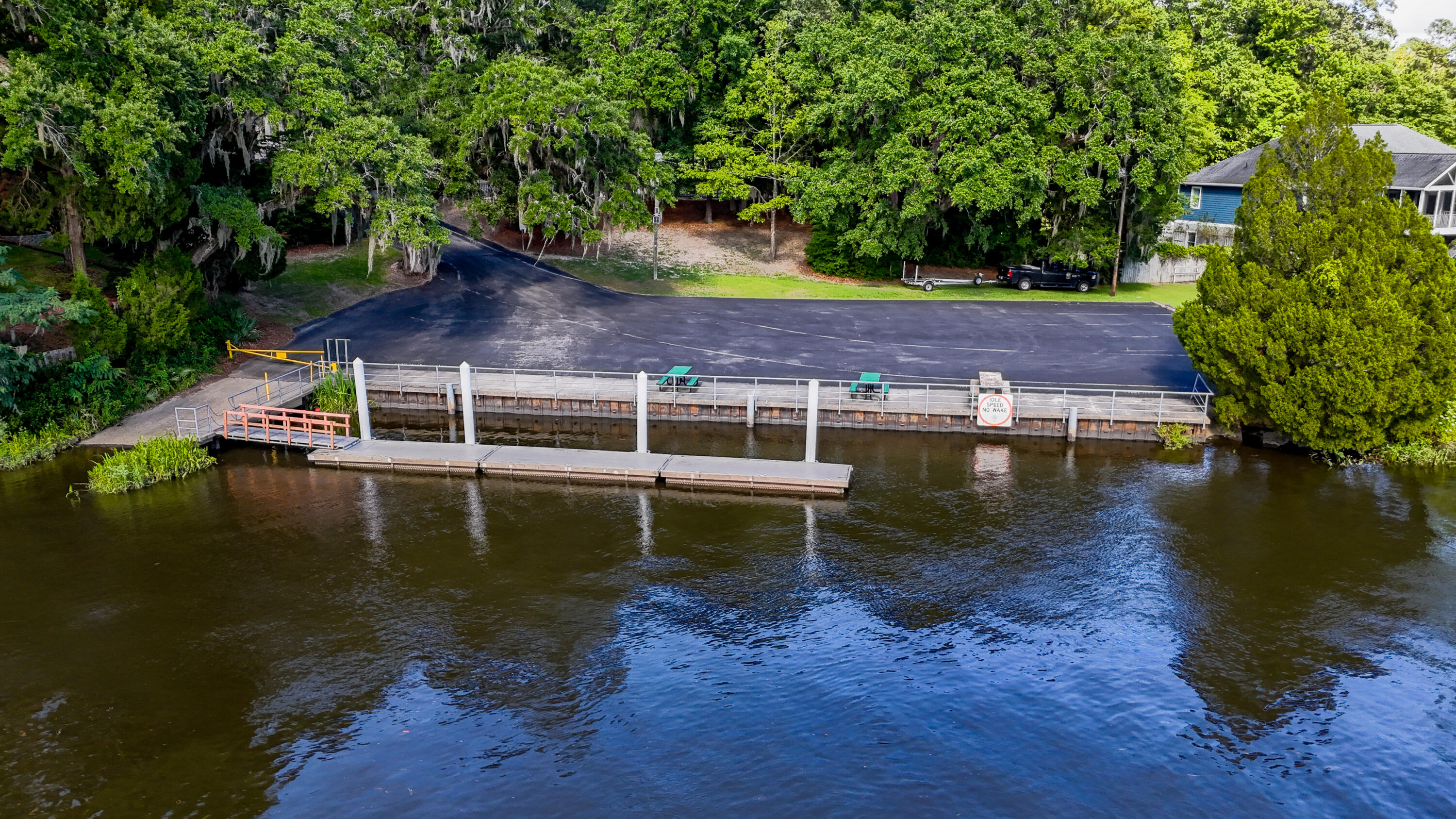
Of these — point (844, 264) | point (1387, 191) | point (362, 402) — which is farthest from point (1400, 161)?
point (362, 402)

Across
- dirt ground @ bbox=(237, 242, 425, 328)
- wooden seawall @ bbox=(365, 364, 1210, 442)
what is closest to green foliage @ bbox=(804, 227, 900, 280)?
wooden seawall @ bbox=(365, 364, 1210, 442)

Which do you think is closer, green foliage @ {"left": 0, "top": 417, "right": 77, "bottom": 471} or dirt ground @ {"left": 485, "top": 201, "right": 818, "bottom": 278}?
green foliage @ {"left": 0, "top": 417, "right": 77, "bottom": 471}

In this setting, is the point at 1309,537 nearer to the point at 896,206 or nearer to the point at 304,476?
the point at 304,476

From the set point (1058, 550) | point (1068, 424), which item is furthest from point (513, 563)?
point (1068, 424)

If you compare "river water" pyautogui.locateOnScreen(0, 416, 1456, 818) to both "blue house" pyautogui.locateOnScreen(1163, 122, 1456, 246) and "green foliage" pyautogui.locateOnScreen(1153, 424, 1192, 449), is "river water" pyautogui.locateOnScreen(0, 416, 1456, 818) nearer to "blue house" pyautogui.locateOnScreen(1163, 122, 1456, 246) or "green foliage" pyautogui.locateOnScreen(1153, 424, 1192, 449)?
"green foliage" pyautogui.locateOnScreen(1153, 424, 1192, 449)

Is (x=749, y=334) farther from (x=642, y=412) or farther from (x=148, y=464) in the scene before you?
(x=148, y=464)

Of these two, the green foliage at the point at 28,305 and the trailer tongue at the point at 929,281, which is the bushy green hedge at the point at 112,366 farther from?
the trailer tongue at the point at 929,281
